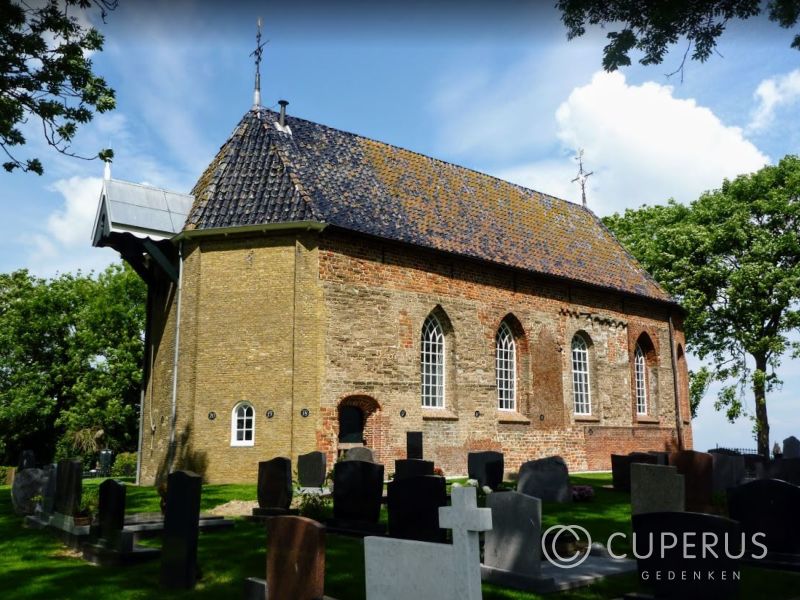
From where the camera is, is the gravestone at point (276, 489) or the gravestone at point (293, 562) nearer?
the gravestone at point (293, 562)

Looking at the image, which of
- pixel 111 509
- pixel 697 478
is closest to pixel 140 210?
pixel 111 509

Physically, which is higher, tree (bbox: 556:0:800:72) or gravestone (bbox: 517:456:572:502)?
tree (bbox: 556:0:800:72)

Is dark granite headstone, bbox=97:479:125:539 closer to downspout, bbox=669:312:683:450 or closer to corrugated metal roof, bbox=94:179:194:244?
corrugated metal roof, bbox=94:179:194:244

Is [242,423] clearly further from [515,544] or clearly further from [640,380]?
[640,380]

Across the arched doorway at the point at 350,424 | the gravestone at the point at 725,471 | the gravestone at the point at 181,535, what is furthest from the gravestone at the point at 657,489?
the arched doorway at the point at 350,424

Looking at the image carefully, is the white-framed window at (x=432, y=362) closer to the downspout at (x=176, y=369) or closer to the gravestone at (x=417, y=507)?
the downspout at (x=176, y=369)

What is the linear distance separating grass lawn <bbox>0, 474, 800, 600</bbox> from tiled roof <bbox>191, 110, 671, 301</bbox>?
10.2 meters

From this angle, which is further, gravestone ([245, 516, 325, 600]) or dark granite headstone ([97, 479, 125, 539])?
dark granite headstone ([97, 479, 125, 539])

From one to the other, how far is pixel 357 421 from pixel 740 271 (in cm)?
2127

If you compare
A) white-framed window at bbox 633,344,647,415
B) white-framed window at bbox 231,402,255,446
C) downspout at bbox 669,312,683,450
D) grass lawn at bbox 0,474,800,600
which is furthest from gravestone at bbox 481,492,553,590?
downspout at bbox 669,312,683,450

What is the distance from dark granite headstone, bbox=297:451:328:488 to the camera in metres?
14.4

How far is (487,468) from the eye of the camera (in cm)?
1459

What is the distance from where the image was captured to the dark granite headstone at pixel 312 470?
47.1 feet

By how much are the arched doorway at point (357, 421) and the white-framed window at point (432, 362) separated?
6.98ft
